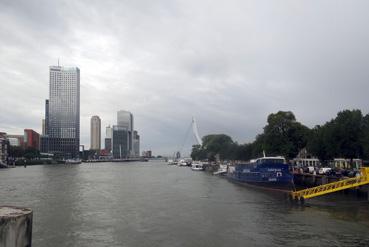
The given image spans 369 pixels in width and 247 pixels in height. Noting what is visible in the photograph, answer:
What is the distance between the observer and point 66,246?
23656 mm

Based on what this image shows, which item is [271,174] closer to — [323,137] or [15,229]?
[323,137]

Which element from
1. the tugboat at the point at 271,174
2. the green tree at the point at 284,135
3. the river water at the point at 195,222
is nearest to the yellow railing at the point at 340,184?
the river water at the point at 195,222

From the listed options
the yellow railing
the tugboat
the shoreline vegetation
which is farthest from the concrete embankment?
the shoreline vegetation

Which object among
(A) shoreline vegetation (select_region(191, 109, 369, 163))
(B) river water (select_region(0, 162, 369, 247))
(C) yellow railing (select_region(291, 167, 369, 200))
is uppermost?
(A) shoreline vegetation (select_region(191, 109, 369, 163))

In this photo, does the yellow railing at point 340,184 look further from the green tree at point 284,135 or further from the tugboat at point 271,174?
the green tree at point 284,135

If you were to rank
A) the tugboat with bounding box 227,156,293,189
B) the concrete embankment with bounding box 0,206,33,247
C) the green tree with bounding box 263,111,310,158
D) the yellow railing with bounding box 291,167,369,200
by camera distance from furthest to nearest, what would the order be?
the green tree with bounding box 263,111,310,158
the tugboat with bounding box 227,156,293,189
the yellow railing with bounding box 291,167,369,200
the concrete embankment with bounding box 0,206,33,247

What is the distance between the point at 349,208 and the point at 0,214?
36.9 m

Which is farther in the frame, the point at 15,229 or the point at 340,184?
the point at 340,184

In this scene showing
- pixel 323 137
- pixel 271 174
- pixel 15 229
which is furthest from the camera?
pixel 323 137

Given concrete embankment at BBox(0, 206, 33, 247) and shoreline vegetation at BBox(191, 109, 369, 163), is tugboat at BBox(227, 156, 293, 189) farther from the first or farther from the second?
concrete embankment at BBox(0, 206, 33, 247)

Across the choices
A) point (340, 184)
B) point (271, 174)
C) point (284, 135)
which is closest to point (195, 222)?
point (340, 184)

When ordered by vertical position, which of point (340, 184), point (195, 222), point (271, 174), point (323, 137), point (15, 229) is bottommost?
point (195, 222)

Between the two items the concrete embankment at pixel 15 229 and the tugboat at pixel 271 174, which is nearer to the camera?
the concrete embankment at pixel 15 229

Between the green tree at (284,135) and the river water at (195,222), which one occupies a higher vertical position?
the green tree at (284,135)
